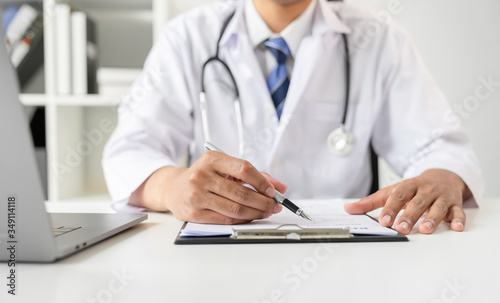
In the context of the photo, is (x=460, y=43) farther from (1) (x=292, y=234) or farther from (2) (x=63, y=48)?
(1) (x=292, y=234)

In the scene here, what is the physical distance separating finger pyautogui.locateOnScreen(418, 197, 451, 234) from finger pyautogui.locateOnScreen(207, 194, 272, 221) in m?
0.22

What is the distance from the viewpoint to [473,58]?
2.05m

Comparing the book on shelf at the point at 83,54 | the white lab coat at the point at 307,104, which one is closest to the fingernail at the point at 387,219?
the white lab coat at the point at 307,104

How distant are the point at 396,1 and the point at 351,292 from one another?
6.26 ft

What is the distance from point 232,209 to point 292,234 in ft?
0.38

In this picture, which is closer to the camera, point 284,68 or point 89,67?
point 284,68

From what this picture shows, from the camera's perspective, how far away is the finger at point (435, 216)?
2.00 feet

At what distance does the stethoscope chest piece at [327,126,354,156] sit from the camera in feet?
3.82

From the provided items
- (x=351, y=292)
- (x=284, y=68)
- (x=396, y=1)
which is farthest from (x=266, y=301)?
(x=396, y=1)

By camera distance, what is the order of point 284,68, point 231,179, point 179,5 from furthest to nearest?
point 179,5 < point 284,68 < point 231,179

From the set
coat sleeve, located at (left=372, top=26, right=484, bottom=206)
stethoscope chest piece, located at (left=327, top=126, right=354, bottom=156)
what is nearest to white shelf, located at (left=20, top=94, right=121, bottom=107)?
stethoscope chest piece, located at (left=327, top=126, right=354, bottom=156)

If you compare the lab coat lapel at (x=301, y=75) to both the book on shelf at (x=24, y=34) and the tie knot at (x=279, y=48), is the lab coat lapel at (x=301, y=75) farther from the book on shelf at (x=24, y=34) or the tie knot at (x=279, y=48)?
the book on shelf at (x=24, y=34)

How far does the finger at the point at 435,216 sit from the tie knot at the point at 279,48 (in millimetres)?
624

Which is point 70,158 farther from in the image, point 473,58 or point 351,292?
point 473,58
